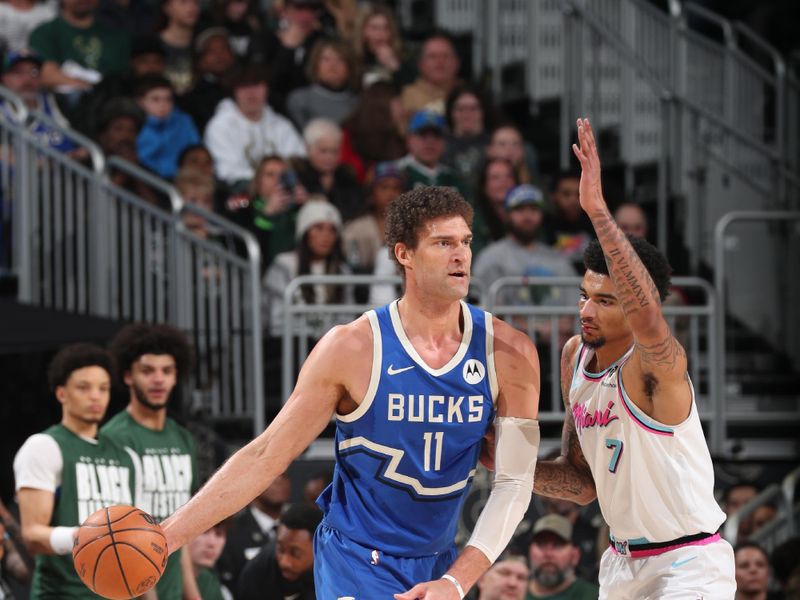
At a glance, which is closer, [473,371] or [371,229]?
[473,371]

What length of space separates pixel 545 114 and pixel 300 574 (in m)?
7.75

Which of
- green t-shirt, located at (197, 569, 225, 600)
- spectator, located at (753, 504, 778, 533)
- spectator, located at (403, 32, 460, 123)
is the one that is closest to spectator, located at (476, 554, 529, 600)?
green t-shirt, located at (197, 569, 225, 600)

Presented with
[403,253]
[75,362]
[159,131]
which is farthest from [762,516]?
[159,131]

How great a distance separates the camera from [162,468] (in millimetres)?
7680

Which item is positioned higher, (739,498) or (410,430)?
(410,430)

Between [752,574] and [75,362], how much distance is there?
13.3 feet

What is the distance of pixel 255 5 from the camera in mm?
14070

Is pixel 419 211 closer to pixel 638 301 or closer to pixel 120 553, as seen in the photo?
pixel 638 301

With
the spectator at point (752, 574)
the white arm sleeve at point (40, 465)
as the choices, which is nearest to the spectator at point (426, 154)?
the spectator at point (752, 574)

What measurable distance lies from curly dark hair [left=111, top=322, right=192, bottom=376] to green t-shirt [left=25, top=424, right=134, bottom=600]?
61 centimetres

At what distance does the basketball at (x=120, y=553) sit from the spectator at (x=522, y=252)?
251 inches

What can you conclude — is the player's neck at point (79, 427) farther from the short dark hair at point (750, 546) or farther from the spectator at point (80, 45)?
the spectator at point (80, 45)

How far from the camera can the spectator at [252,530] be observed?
358 inches

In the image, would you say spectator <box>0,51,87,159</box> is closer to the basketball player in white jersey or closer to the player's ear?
the player's ear
